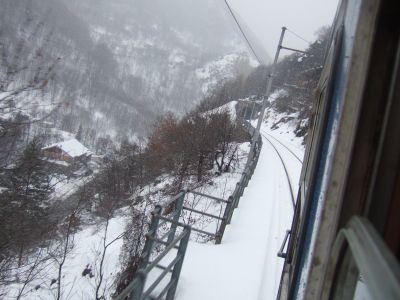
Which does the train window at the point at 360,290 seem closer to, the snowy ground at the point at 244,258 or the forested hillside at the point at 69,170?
the snowy ground at the point at 244,258

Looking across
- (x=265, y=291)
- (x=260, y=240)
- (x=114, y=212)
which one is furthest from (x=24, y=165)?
(x=114, y=212)

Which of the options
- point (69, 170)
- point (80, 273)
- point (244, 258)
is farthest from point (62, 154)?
point (244, 258)

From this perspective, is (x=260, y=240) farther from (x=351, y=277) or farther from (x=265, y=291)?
(x=351, y=277)

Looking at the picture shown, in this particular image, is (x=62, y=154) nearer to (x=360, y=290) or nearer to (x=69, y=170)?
(x=69, y=170)

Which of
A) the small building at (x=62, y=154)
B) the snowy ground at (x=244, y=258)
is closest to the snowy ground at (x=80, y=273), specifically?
the small building at (x=62, y=154)

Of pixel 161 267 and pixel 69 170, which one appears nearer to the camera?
pixel 161 267

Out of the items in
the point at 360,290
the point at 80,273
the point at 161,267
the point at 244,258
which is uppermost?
the point at 360,290

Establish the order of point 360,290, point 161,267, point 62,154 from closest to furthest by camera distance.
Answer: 1. point 360,290
2. point 161,267
3. point 62,154
